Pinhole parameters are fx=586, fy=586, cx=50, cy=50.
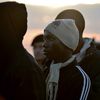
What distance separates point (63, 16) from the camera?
8492 mm

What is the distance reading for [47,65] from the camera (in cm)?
667

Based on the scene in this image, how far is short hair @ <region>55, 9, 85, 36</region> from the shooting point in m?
8.44

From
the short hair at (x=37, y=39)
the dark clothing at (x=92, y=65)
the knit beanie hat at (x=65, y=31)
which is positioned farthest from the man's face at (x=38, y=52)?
the knit beanie hat at (x=65, y=31)

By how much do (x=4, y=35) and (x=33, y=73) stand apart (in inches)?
18.2

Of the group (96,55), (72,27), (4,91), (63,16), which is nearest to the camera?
(4,91)

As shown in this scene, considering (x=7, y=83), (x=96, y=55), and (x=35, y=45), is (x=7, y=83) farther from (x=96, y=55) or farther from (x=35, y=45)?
(x=35, y=45)

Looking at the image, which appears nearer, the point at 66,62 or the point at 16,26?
the point at 16,26

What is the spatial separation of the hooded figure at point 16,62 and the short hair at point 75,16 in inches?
104

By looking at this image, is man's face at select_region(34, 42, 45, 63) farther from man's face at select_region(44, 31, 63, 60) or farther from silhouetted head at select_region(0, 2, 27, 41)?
silhouetted head at select_region(0, 2, 27, 41)

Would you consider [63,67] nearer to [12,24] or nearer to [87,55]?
[12,24]

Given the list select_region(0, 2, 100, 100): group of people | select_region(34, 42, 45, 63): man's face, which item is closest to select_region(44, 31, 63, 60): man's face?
select_region(0, 2, 100, 100): group of people

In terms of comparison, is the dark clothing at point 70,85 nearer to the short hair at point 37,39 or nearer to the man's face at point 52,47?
the man's face at point 52,47

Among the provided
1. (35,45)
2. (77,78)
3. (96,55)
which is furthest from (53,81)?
(35,45)

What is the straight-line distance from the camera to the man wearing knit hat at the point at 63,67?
20.4ft
